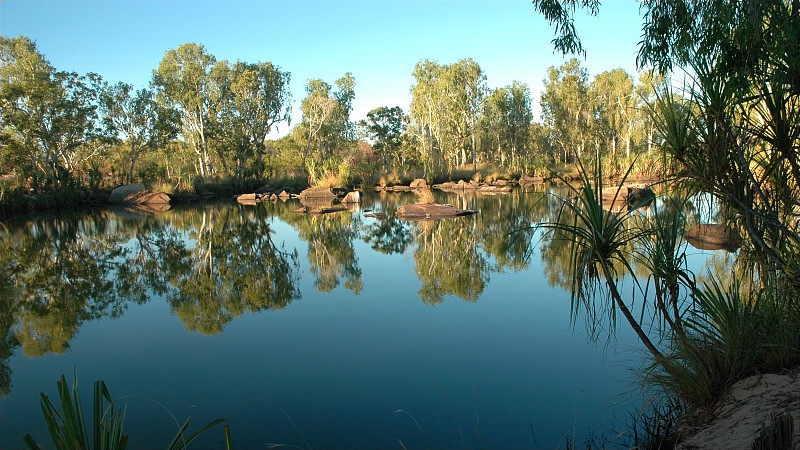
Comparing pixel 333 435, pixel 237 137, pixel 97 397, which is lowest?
pixel 333 435

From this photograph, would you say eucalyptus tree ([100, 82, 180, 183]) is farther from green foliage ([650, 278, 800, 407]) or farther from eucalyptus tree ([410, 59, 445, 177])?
green foliage ([650, 278, 800, 407])

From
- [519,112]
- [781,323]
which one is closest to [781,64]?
[781,323]

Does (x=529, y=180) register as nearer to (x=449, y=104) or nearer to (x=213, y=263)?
(x=449, y=104)

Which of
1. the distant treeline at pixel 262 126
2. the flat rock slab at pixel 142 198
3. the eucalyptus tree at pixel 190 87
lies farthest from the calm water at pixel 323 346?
the eucalyptus tree at pixel 190 87

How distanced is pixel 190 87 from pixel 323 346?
28541 millimetres

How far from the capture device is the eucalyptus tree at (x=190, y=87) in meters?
29.3

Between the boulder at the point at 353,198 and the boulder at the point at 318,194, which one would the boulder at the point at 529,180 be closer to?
the boulder at the point at 318,194

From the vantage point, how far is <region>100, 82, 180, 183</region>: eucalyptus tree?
27219 mm

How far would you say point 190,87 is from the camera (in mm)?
29812

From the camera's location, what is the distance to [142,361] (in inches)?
188

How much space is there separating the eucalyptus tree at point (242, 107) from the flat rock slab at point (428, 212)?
1722 cm

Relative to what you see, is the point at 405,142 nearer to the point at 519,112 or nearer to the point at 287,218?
the point at 519,112

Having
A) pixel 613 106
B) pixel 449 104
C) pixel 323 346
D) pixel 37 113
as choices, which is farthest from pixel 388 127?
pixel 323 346

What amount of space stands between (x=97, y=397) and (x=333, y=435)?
6.13 ft
